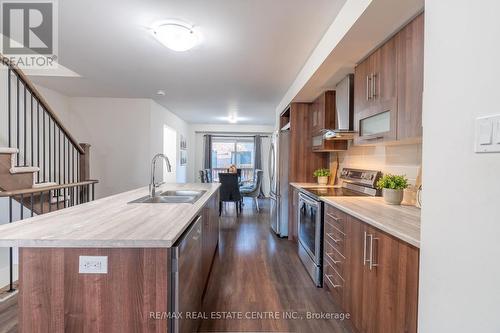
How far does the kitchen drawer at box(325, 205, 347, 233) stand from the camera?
80.7 inches

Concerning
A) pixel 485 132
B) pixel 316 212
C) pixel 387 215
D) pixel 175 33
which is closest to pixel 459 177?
pixel 485 132

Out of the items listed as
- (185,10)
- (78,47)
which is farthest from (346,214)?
(78,47)

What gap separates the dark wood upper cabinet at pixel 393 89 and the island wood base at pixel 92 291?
1.65 m

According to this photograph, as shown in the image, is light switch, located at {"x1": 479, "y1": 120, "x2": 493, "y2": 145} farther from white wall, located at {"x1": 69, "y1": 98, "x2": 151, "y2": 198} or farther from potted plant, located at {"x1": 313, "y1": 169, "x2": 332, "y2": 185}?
white wall, located at {"x1": 69, "y1": 98, "x2": 151, "y2": 198}

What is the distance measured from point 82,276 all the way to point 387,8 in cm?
208

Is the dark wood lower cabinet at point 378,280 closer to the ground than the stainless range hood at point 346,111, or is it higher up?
closer to the ground

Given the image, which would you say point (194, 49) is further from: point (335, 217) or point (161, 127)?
point (161, 127)

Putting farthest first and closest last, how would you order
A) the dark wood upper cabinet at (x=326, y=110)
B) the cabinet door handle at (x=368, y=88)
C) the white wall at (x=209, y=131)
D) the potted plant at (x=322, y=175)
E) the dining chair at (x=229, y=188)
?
the white wall at (x=209, y=131), the dining chair at (x=229, y=188), the potted plant at (x=322, y=175), the dark wood upper cabinet at (x=326, y=110), the cabinet door handle at (x=368, y=88)

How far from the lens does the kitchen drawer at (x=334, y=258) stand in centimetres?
207

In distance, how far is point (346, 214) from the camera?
1.98m

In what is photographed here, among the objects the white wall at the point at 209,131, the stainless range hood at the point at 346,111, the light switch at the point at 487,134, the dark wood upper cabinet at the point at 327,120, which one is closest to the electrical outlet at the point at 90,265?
the light switch at the point at 487,134

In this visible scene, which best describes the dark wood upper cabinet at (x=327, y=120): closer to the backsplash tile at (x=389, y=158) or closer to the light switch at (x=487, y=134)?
the backsplash tile at (x=389, y=158)

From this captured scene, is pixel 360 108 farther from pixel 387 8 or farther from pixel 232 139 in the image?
pixel 232 139

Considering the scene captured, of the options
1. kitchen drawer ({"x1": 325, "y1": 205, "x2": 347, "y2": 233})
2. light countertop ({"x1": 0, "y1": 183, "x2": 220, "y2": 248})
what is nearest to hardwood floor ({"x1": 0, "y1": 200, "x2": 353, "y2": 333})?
kitchen drawer ({"x1": 325, "y1": 205, "x2": 347, "y2": 233})
